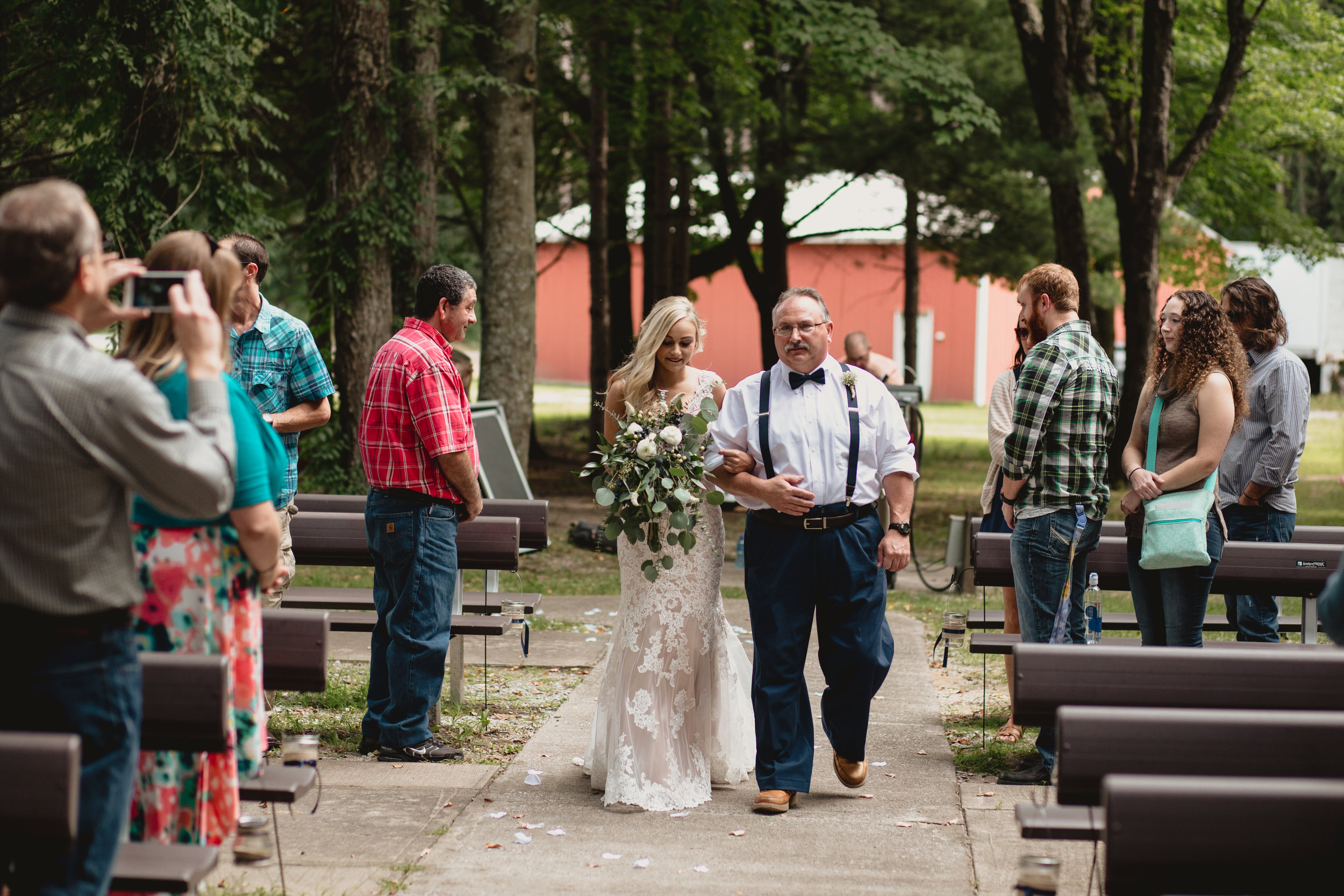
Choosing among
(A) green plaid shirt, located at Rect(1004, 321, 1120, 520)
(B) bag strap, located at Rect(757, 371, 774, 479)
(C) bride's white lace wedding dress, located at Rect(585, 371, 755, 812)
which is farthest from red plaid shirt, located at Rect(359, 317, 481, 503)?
(A) green plaid shirt, located at Rect(1004, 321, 1120, 520)

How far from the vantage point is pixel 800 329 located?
199 inches

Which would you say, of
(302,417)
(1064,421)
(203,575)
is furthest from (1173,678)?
(302,417)

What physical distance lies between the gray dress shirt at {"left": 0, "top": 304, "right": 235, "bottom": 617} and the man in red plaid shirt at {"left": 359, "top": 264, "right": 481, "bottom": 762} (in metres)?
2.75

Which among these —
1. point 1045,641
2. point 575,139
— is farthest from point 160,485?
point 575,139

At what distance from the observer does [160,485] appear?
2.63 m

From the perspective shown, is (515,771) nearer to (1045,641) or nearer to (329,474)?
(1045,641)

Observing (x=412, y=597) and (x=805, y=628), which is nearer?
(x=805, y=628)

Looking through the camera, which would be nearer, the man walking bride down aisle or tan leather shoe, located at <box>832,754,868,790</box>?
the man walking bride down aisle

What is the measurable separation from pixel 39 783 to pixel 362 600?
14.0ft

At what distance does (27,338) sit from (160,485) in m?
0.39

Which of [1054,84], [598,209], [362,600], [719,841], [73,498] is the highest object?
[1054,84]

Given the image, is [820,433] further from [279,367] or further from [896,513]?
[279,367]

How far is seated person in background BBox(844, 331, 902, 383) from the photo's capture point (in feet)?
39.1

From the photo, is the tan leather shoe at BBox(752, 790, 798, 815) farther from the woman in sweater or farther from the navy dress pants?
the woman in sweater
